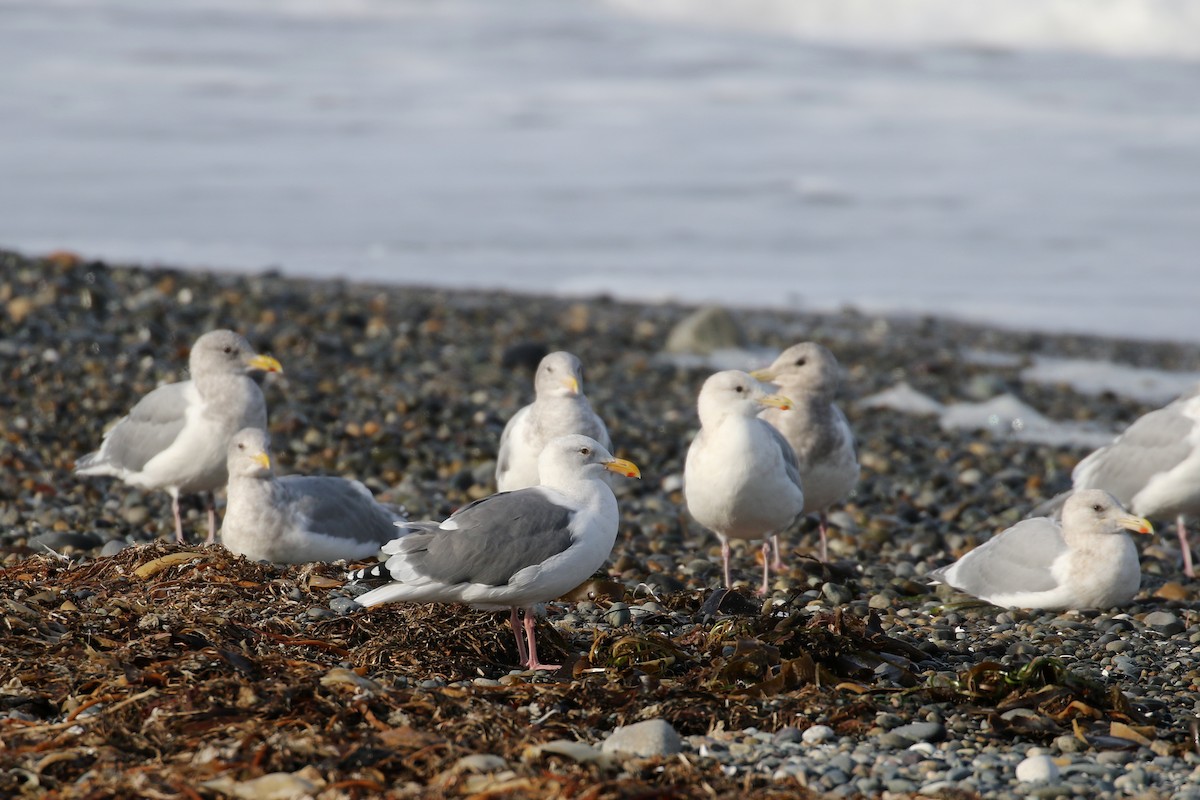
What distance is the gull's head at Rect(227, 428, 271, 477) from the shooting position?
22.1 ft

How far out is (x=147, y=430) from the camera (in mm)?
7793

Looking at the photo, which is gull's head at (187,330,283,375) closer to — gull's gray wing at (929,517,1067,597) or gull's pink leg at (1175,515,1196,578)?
gull's gray wing at (929,517,1067,597)

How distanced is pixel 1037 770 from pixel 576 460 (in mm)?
2102

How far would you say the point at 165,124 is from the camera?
28.2 meters

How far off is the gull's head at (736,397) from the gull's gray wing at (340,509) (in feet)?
5.29

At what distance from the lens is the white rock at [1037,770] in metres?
4.41

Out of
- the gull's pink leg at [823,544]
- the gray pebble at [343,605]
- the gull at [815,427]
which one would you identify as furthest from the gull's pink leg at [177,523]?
the gull's pink leg at [823,544]

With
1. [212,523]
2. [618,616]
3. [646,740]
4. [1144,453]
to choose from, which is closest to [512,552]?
[618,616]

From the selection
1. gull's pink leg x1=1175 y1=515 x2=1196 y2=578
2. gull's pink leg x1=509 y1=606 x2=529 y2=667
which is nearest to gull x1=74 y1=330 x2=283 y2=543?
gull's pink leg x1=509 y1=606 x2=529 y2=667

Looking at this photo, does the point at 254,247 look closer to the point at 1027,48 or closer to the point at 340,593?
the point at 340,593

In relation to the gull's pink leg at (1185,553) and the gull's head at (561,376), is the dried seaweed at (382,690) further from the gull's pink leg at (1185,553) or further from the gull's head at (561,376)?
the gull's pink leg at (1185,553)

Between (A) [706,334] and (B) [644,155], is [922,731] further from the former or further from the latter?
(B) [644,155]

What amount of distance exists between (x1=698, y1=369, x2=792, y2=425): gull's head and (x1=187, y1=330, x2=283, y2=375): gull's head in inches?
95.6

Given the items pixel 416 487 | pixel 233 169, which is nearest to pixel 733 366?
pixel 416 487
